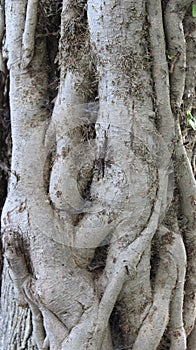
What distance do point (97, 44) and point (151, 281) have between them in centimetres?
74

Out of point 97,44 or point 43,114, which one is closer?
point 97,44

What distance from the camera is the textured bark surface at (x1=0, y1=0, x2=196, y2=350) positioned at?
59.2 inches

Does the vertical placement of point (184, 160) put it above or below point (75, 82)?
below

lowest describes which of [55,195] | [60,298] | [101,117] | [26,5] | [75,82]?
[60,298]

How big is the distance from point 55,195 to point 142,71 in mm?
456

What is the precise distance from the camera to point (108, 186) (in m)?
1.51

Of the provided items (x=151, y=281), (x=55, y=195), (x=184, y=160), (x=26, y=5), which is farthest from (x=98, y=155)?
(x=26, y=5)

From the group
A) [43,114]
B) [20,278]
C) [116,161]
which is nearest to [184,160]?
[116,161]

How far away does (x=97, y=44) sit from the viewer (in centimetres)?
154

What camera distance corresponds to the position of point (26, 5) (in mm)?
1694

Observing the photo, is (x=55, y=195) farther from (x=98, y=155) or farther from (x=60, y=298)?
(x=60, y=298)

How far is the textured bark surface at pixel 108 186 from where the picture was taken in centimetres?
150

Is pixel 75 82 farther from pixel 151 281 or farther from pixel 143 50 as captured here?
pixel 151 281

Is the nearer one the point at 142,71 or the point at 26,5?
the point at 142,71
